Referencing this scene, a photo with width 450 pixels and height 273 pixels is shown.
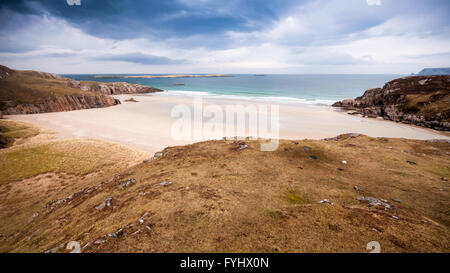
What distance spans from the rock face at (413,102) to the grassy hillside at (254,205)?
42.4m

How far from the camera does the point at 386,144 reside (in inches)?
925

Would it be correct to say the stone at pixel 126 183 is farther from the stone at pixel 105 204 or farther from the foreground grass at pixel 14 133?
the foreground grass at pixel 14 133

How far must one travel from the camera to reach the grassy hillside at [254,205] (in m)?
7.82

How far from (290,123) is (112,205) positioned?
169 feet

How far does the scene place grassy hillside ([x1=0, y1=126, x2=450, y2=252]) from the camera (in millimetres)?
7824

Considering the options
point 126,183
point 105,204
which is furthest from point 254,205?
point 126,183

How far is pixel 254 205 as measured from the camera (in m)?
10.9

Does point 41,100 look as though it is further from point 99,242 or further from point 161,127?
point 99,242

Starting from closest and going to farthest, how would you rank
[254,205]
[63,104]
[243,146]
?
[254,205] < [243,146] < [63,104]

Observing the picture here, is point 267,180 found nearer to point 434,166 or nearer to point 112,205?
point 112,205

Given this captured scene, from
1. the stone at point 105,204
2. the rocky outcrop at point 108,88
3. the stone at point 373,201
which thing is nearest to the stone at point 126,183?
the stone at point 105,204

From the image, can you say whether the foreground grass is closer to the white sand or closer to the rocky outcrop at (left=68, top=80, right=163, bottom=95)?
the white sand

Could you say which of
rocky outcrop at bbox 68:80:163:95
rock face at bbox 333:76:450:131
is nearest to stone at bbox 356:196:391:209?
rock face at bbox 333:76:450:131

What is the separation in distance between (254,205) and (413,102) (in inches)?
3019
